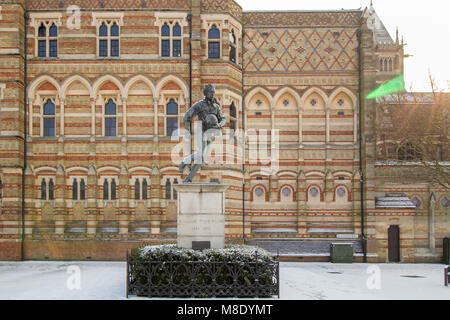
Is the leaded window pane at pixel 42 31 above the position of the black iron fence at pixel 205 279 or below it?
above

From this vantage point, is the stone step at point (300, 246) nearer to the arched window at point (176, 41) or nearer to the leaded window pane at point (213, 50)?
the leaded window pane at point (213, 50)

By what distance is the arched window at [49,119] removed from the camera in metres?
27.2

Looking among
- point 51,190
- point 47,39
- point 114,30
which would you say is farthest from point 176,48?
point 51,190

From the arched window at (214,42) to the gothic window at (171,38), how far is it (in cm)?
156

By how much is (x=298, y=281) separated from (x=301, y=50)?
14567 mm

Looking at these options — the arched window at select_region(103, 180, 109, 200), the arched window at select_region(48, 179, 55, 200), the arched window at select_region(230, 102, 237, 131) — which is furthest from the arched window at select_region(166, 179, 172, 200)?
the arched window at select_region(48, 179, 55, 200)

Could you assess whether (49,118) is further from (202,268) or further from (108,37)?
(202,268)

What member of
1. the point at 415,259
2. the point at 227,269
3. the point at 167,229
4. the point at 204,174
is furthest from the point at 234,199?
the point at 227,269

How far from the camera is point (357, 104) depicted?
28500mm

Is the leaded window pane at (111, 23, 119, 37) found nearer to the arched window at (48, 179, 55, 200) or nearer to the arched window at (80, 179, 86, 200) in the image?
the arched window at (80, 179, 86, 200)

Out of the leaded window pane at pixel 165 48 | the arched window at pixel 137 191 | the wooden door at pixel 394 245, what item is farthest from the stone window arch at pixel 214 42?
the wooden door at pixel 394 245

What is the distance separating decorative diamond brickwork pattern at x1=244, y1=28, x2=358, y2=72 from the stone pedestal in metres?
14.4

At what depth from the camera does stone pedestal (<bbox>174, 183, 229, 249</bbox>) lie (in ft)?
50.0

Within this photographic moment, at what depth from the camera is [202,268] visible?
551 inches
